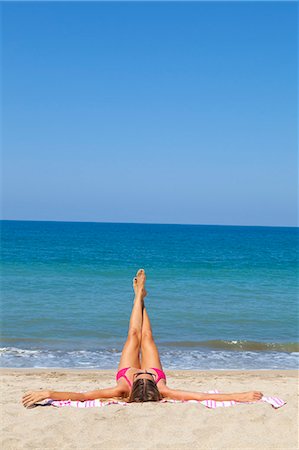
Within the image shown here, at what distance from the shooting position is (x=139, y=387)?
21.7ft

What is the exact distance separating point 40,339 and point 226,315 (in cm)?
623

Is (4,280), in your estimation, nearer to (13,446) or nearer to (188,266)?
(188,266)

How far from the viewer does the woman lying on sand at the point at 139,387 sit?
6613 millimetres

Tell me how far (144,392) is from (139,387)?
81mm

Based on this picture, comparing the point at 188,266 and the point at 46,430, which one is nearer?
the point at 46,430

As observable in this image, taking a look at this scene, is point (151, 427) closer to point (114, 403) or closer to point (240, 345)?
point (114, 403)

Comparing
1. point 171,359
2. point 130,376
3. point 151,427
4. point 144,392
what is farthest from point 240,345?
point 151,427

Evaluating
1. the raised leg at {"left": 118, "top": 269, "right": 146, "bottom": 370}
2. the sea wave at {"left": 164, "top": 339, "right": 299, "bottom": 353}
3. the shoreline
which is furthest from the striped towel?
the sea wave at {"left": 164, "top": 339, "right": 299, "bottom": 353}

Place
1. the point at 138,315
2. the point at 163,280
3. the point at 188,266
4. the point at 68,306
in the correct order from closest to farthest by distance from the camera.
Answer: the point at 138,315, the point at 68,306, the point at 163,280, the point at 188,266

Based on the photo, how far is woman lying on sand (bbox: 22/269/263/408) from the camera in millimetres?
6613

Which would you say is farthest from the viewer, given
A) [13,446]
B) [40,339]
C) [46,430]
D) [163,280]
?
[163,280]

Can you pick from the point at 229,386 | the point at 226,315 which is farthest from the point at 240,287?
the point at 229,386

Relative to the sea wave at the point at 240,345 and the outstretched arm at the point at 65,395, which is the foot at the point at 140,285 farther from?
the sea wave at the point at 240,345

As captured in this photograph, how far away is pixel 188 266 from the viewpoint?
119 feet
